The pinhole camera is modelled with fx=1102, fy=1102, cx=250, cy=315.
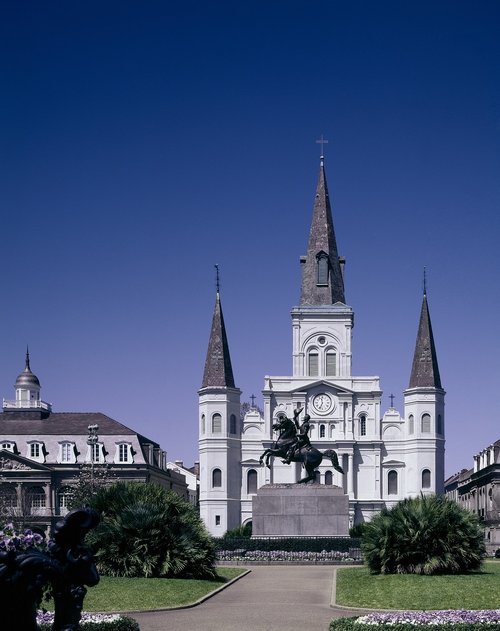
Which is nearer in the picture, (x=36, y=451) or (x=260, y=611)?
(x=260, y=611)

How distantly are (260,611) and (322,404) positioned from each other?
95.2 metres

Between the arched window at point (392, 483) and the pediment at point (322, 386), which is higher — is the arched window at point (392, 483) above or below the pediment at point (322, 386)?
below

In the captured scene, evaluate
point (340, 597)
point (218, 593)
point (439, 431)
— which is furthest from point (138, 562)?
point (439, 431)

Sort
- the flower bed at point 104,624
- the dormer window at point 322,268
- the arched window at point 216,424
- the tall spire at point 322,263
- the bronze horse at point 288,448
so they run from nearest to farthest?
the flower bed at point 104,624
the bronze horse at point 288,448
the arched window at point 216,424
the tall spire at point 322,263
the dormer window at point 322,268

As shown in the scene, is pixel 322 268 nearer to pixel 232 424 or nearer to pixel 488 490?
pixel 232 424

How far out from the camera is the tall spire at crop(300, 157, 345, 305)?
125562mm

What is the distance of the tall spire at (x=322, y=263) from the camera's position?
4943 inches

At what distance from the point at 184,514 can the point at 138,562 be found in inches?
154

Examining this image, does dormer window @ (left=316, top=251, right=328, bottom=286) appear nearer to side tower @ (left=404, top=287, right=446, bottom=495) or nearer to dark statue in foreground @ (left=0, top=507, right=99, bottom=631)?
side tower @ (left=404, top=287, right=446, bottom=495)

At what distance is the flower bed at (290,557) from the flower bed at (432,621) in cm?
2340

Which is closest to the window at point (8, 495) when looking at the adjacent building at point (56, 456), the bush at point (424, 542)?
the adjacent building at point (56, 456)

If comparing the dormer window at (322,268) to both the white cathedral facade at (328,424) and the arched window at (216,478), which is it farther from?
the arched window at (216,478)

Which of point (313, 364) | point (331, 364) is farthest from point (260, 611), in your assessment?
point (331, 364)

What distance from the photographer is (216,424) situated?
11856 cm
